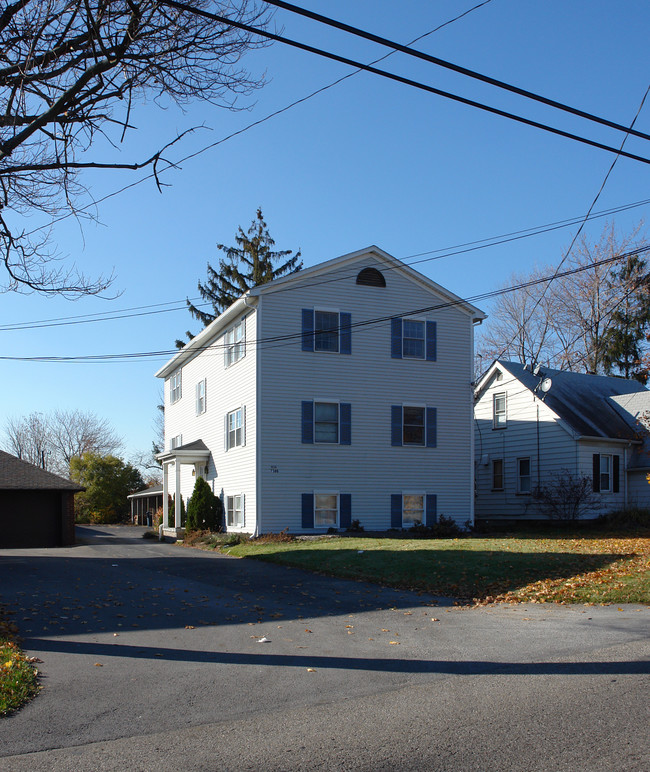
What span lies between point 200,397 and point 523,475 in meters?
13.4

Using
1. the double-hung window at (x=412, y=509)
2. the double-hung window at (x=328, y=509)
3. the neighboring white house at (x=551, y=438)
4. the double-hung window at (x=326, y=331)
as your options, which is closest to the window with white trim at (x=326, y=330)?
the double-hung window at (x=326, y=331)

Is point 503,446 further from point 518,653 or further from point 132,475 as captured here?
point 132,475

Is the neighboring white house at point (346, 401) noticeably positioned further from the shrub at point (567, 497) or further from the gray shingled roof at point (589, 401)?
the gray shingled roof at point (589, 401)

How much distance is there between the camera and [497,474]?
31.0 metres

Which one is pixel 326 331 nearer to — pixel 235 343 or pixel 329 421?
pixel 329 421

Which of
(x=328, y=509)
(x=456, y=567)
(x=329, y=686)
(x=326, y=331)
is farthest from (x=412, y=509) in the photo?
(x=329, y=686)

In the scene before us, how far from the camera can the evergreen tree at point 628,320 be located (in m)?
41.1

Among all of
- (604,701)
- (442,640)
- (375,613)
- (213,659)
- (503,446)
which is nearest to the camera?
(604,701)

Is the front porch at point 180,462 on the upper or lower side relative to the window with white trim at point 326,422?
lower

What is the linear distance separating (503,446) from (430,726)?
26.1 m

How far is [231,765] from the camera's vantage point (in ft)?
15.6

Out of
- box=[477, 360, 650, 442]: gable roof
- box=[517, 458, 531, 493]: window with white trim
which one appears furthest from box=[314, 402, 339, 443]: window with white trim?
box=[517, 458, 531, 493]: window with white trim

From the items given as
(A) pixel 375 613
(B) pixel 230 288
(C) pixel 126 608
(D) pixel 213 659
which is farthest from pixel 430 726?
(B) pixel 230 288

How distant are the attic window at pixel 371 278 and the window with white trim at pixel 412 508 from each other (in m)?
7.25
